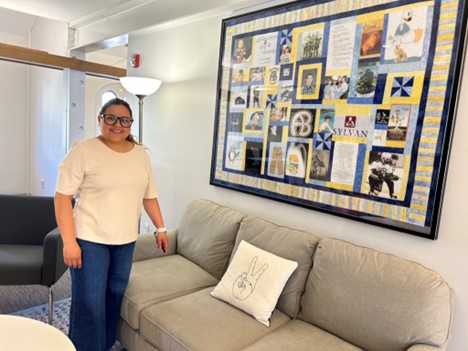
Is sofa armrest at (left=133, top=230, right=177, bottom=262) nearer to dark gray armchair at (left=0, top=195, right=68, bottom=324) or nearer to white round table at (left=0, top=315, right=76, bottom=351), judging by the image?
dark gray armchair at (left=0, top=195, right=68, bottom=324)

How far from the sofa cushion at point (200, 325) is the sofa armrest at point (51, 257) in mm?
746

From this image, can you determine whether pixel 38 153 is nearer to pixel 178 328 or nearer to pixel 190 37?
pixel 190 37

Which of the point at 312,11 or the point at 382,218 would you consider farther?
the point at 312,11

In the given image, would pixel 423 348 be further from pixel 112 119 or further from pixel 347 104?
pixel 112 119

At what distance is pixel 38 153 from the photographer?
5586 mm

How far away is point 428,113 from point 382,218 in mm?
546

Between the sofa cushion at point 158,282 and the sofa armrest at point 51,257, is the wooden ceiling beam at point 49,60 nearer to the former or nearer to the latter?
the sofa armrest at point 51,257

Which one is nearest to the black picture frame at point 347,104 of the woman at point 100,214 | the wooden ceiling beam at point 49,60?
the woman at point 100,214

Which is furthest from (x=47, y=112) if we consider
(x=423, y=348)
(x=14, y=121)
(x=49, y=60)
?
(x=423, y=348)

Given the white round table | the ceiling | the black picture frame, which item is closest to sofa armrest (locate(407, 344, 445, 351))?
the black picture frame

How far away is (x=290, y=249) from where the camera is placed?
1.92m

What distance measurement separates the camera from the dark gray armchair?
7.18ft

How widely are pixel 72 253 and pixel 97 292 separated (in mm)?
263

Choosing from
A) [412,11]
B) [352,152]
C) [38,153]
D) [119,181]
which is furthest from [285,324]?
[38,153]
